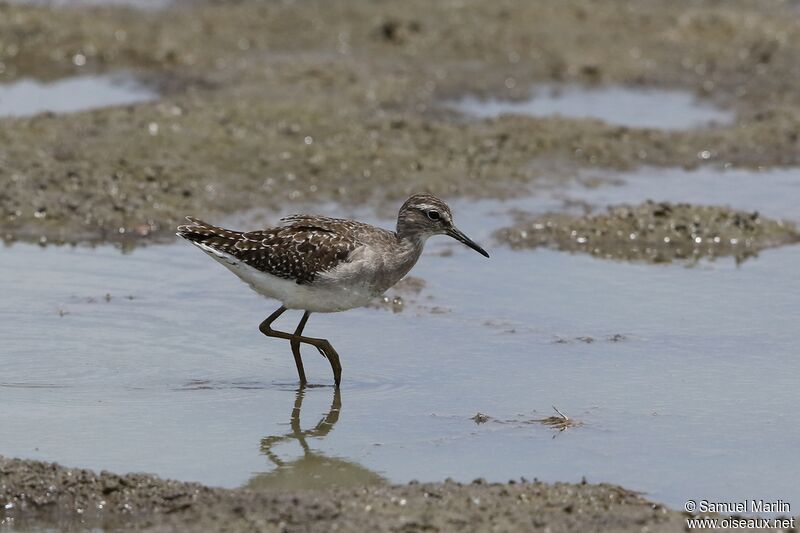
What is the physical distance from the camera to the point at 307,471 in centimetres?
816

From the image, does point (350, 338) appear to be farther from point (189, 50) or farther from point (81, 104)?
point (189, 50)

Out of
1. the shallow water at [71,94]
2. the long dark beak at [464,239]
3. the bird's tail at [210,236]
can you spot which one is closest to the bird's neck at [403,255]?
the long dark beak at [464,239]

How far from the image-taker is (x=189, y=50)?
18.5 metres

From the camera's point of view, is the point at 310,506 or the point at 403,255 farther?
the point at 403,255

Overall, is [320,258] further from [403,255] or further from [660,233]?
[660,233]

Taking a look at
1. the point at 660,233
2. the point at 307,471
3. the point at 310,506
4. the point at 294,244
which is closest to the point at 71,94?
the point at 660,233

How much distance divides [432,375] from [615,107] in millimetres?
8663

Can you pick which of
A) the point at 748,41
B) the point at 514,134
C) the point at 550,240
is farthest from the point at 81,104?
the point at 748,41

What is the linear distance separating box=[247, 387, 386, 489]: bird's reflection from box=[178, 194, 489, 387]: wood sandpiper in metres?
1.07

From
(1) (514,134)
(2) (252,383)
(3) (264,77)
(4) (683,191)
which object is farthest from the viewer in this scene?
(3) (264,77)

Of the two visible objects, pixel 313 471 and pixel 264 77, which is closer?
pixel 313 471

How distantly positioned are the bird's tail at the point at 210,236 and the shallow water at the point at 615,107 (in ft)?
23.0

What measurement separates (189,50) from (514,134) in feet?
16.8

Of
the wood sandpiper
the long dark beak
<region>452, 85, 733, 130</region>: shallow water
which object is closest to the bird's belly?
the wood sandpiper
